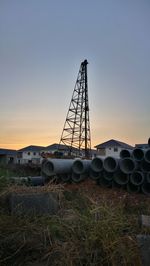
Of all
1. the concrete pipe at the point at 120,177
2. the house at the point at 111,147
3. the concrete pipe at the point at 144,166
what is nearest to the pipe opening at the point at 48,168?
the concrete pipe at the point at 120,177

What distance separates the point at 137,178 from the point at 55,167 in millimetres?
2192

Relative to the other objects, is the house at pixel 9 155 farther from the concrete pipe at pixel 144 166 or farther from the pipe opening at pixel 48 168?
the concrete pipe at pixel 144 166

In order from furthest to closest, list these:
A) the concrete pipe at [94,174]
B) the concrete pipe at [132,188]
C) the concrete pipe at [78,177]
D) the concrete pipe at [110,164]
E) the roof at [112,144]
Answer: the roof at [112,144] < the concrete pipe at [78,177] < the concrete pipe at [94,174] < the concrete pipe at [110,164] < the concrete pipe at [132,188]

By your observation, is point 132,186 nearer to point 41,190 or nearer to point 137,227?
point 41,190

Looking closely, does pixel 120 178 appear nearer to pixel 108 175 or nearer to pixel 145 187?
pixel 108 175

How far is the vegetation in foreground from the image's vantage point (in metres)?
2.60

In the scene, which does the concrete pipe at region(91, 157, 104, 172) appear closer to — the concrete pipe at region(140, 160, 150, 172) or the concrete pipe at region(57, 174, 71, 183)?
the concrete pipe at region(57, 174, 71, 183)

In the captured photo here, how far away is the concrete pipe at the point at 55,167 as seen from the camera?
813 cm

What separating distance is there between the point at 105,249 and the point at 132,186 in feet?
16.9

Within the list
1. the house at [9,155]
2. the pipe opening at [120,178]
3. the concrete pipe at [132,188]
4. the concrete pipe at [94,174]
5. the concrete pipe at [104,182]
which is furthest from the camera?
the house at [9,155]

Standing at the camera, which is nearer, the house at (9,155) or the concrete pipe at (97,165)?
the concrete pipe at (97,165)

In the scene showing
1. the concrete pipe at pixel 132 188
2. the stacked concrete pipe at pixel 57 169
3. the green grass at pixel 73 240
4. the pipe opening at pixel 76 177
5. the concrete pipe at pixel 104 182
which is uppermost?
the stacked concrete pipe at pixel 57 169

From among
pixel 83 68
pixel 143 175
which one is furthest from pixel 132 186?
pixel 83 68

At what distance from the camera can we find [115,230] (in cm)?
291
